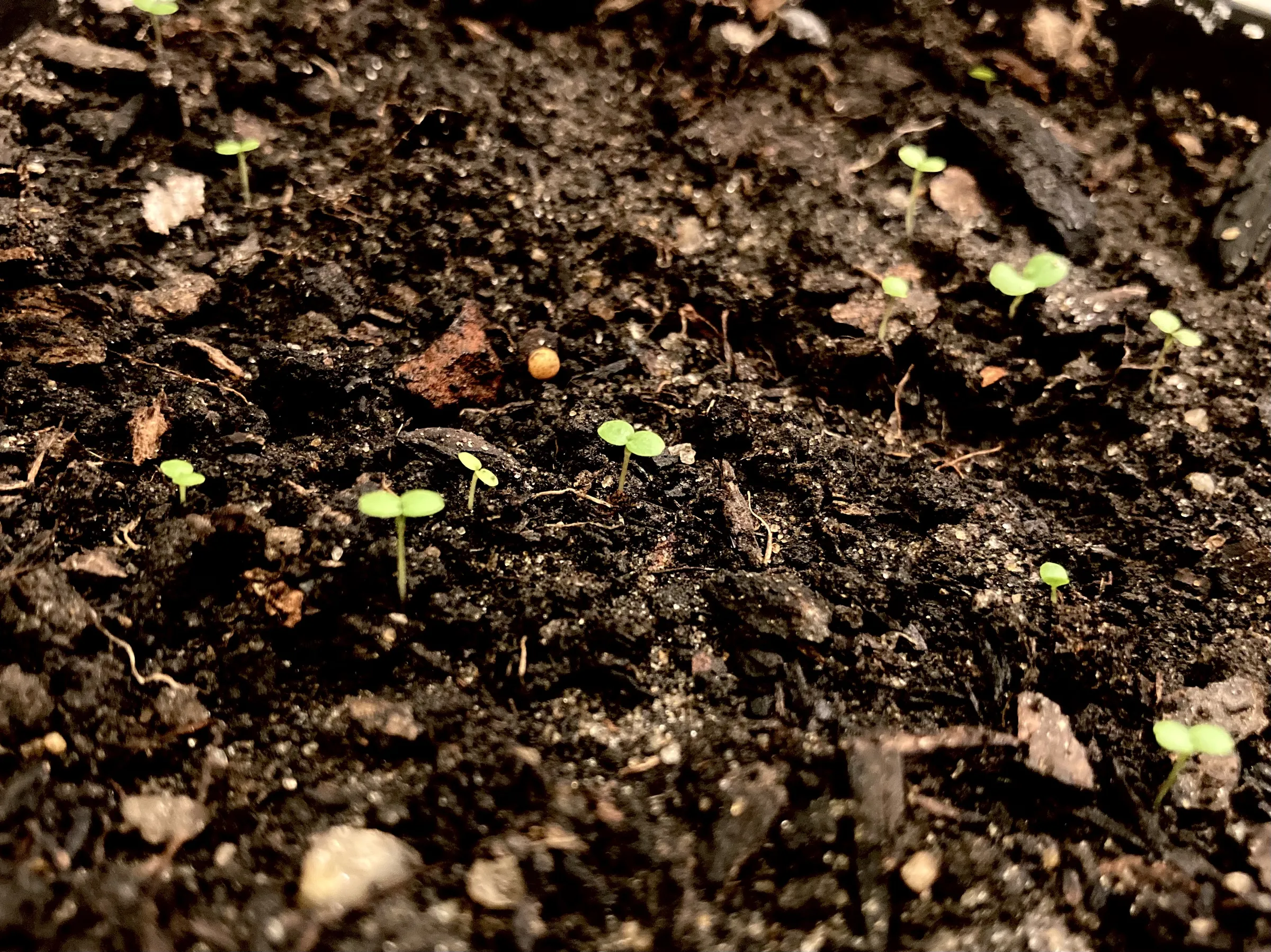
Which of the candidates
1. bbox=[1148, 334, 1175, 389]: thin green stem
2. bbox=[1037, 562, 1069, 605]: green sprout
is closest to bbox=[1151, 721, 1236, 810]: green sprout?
bbox=[1037, 562, 1069, 605]: green sprout

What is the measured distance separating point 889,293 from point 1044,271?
262 millimetres

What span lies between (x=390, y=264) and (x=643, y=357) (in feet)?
1.55

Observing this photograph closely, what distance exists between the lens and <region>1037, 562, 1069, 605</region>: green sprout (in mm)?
1146

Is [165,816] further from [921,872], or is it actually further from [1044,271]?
[1044,271]

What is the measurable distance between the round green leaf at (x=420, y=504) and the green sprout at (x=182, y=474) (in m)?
0.29

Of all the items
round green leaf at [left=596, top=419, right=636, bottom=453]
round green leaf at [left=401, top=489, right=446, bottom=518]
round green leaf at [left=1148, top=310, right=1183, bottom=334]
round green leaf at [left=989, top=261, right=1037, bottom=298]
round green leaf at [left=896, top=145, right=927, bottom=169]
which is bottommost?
round green leaf at [left=401, top=489, right=446, bottom=518]

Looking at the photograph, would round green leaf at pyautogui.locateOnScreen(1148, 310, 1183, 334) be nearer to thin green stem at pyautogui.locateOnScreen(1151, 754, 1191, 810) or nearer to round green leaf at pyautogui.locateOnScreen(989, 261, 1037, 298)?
round green leaf at pyautogui.locateOnScreen(989, 261, 1037, 298)

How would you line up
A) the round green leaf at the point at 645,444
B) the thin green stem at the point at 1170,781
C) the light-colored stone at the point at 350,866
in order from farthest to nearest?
the round green leaf at the point at 645,444 → the thin green stem at the point at 1170,781 → the light-colored stone at the point at 350,866

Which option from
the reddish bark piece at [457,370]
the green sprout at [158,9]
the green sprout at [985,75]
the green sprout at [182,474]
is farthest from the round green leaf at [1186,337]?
the green sprout at [158,9]

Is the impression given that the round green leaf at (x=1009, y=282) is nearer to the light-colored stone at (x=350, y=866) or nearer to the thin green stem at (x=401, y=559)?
the thin green stem at (x=401, y=559)

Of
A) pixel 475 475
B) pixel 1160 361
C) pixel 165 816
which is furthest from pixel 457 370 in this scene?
pixel 1160 361

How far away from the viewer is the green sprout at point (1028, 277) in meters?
1.41

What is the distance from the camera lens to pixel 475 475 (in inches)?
45.0

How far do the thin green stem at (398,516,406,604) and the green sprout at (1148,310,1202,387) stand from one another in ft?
4.14
